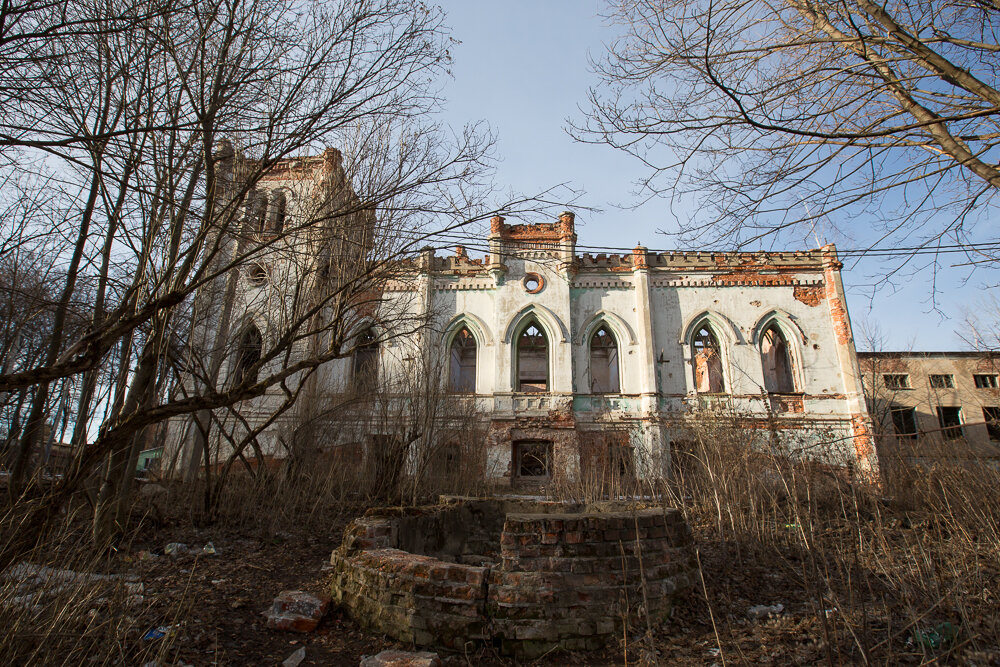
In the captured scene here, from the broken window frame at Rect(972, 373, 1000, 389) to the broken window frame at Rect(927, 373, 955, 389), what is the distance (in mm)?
900

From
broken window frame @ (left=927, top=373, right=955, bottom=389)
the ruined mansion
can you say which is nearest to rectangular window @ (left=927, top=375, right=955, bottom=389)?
broken window frame @ (left=927, top=373, right=955, bottom=389)

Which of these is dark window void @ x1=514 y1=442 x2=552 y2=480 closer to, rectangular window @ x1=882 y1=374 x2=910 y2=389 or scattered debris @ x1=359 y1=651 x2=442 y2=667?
scattered debris @ x1=359 y1=651 x2=442 y2=667

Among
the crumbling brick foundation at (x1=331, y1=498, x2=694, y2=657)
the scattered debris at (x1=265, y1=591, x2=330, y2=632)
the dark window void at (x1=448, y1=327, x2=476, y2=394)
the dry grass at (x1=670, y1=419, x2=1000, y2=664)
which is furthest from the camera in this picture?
the dark window void at (x1=448, y1=327, x2=476, y2=394)

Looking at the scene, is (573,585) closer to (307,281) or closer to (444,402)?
(307,281)

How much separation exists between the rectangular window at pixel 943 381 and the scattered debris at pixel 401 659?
29512mm

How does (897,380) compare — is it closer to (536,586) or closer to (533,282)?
(533,282)

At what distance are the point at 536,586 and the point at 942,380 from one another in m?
29.4

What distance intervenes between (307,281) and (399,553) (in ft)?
12.4

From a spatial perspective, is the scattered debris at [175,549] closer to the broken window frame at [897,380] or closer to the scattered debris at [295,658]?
the scattered debris at [295,658]

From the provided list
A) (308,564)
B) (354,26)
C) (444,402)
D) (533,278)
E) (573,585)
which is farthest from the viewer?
(533,278)

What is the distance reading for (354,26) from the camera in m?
3.92

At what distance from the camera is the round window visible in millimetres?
15431

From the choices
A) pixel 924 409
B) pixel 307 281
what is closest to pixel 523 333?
pixel 307 281

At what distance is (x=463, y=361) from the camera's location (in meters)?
18.7
